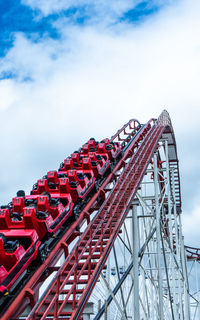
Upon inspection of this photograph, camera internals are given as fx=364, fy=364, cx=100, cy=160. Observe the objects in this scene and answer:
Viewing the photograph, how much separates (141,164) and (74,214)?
126 inches

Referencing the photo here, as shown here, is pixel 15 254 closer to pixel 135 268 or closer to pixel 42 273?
pixel 42 273

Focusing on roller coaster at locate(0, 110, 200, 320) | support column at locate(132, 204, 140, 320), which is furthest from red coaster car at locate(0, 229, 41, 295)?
support column at locate(132, 204, 140, 320)

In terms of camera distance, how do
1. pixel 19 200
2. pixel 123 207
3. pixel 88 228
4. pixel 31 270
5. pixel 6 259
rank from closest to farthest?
pixel 6 259 → pixel 31 270 → pixel 88 228 → pixel 19 200 → pixel 123 207

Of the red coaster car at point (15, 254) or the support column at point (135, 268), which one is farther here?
the support column at point (135, 268)

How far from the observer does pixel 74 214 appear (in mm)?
6402

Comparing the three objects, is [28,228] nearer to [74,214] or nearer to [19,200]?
[19,200]

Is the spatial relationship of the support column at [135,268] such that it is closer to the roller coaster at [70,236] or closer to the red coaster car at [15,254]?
the roller coaster at [70,236]

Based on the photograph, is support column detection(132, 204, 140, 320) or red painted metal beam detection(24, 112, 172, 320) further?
support column detection(132, 204, 140, 320)

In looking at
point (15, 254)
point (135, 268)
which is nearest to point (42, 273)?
point (15, 254)

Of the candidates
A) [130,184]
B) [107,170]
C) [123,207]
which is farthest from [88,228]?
[107,170]

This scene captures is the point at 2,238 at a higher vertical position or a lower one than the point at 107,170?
lower

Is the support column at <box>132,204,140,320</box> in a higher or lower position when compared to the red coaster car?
lower

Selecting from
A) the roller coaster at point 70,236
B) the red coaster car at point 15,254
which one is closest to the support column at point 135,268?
the roller coaster at point 70,236

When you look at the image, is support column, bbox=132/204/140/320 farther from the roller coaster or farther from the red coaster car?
the red coaster car
